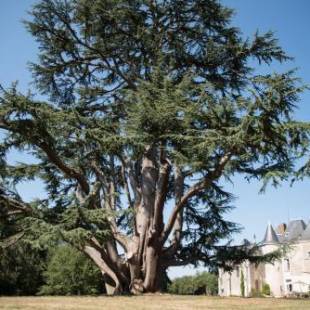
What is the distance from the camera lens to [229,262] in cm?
1542

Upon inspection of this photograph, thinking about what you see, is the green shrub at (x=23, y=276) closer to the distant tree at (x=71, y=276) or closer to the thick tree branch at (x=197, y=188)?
the distant tree at (x=71, y=276)

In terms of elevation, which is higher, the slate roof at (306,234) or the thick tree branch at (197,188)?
the slate roof at (306,234)

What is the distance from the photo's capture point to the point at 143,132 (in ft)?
39.9

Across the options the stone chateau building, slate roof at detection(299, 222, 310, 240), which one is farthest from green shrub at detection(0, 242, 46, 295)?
slate roof at detection(299, 222, 310, 240)

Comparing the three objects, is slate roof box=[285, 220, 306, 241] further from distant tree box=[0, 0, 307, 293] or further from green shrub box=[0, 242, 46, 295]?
distant tree box=[0, 0, 307, 293]

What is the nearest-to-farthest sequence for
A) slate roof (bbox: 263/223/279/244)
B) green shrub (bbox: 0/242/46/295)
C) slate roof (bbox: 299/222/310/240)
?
1. green shrub (bbox: 0/242/46/295)
2. slate roof (bbox: 299/222/310/240)
3. slate roof (bbox: 263/223/279/244)

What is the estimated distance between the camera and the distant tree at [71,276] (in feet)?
121

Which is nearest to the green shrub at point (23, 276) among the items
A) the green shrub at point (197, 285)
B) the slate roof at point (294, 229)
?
the slate roof at point (294, 229)

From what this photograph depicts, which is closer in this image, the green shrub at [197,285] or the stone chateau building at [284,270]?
the stone chateau building at [284,270]

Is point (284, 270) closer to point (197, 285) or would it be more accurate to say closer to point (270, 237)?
point (270, 237)

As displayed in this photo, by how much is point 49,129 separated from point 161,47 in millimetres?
5662

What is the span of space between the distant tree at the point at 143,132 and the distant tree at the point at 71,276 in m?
23.0

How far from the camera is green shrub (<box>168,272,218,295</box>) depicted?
69938mm

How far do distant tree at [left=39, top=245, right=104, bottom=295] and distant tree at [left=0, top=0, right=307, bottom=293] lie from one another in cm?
2295
